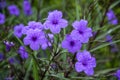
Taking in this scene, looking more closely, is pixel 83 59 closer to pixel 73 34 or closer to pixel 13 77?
pixel 73 34

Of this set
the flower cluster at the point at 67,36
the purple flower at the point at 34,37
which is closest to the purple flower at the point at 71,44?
the flower cluster at the point at 67,36

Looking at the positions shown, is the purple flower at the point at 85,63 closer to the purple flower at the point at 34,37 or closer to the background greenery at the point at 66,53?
the background greenery at the point at 66,53

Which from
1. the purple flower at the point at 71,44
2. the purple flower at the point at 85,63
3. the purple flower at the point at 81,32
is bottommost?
the purple flower at the point at 85,63

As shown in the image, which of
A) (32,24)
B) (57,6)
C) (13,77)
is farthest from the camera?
(57,6)

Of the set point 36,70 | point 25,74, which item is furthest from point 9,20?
point 36,70

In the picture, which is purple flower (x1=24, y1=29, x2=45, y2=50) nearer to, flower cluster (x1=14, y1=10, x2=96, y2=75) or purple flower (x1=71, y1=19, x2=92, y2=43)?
flower cluster (x1=14, y1=10, x2=96, y2=75)

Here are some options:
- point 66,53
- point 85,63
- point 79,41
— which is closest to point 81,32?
point 79,41

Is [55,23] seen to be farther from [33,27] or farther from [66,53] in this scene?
[66,53]
